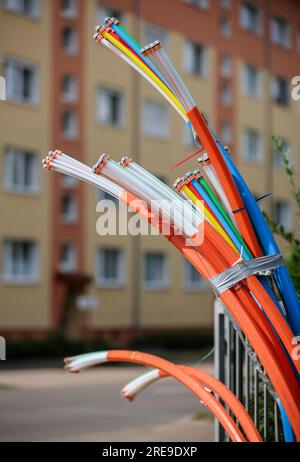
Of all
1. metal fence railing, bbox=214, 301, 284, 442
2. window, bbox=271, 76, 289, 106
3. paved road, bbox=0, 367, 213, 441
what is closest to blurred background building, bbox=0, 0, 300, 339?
window, bbox=271, 76, 289, 106

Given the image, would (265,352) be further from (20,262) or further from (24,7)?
(24,7)

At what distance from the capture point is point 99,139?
→ 104 ft

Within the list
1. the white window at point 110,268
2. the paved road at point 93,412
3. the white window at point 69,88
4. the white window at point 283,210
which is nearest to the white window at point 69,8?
the white window at point 69,88

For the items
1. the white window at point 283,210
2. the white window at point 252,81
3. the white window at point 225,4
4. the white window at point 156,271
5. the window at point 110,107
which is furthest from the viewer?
the white window at point 283,210

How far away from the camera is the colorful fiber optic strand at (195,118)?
3348mm

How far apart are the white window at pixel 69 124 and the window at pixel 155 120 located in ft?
10.6

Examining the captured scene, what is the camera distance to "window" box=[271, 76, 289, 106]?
39.8 metres

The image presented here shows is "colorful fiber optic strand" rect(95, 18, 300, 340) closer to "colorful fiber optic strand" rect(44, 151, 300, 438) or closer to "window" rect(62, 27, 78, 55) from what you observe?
"colorful fiber optic strand" rect(44, 151, 300, 438)

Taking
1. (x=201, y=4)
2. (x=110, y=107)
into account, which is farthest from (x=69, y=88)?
(x=201, y=4)

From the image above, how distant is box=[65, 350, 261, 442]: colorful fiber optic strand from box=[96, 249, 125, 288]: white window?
27652 mm

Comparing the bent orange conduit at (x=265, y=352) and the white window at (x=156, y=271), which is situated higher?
the white window at (x=156, y=271)

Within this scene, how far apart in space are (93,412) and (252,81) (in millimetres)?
27643

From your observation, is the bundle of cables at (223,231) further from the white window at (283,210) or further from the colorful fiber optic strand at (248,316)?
the white window at (283,210)
